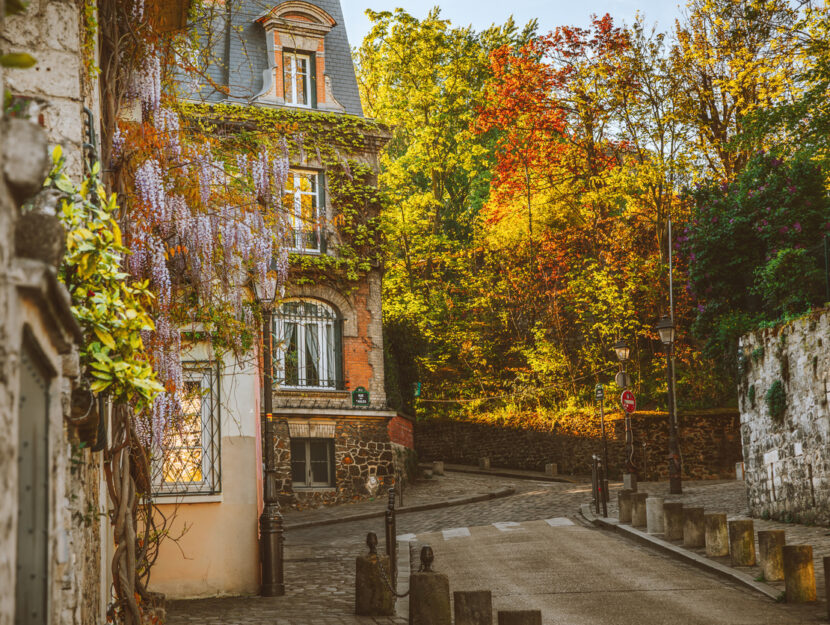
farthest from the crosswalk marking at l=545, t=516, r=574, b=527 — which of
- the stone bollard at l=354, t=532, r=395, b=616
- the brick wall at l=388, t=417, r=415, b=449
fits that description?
the stone bollard at l=354, t=532, r=395, b=616

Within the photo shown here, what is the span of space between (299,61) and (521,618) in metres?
20.2

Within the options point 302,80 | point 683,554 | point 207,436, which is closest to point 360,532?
point 683,554

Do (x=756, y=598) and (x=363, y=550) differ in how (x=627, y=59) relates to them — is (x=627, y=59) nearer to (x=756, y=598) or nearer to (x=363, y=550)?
(x=363, y=550)

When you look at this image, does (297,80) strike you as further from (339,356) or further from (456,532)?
(456,532)

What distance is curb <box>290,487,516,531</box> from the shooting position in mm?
20281

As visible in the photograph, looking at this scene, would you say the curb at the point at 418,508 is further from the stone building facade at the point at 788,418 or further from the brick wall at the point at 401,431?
the stone building facade at the point at 788,418

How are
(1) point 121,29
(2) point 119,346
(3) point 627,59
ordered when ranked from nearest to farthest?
(2) point 119,346 < (1) point 121,29 < (3) point 627,59

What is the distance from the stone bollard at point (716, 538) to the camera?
1297 centimetres

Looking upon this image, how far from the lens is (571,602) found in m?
10.5

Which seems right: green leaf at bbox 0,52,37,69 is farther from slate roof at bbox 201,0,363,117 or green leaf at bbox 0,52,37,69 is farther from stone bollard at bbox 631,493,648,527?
slate roof at bbox 201,0,363,117

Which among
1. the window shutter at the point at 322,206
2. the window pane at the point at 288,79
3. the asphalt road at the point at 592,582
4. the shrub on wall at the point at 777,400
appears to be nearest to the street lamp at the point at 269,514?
the asphalt road at the point at 592,582

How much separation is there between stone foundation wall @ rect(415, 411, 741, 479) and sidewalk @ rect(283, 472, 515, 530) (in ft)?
10.2

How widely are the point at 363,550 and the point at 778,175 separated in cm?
1215

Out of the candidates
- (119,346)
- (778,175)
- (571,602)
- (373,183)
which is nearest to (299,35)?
(373,183)
